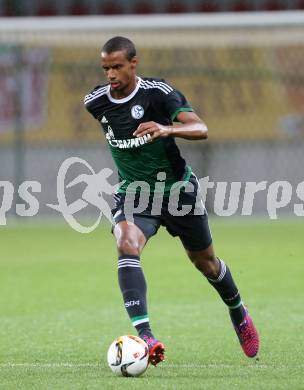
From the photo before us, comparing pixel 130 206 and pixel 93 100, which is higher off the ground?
pixel 93 100

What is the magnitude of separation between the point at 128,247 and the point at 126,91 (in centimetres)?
102

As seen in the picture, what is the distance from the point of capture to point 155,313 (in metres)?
9.59

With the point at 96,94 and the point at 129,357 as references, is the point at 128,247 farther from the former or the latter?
the point at 96,94

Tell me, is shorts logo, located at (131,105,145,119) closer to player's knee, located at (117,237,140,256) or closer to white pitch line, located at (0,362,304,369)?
player's knee, located at (117,237,140,256)

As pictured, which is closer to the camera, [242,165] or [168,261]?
[168,261]

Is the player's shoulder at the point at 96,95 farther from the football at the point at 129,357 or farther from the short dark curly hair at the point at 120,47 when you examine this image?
the football at the point at 129,357

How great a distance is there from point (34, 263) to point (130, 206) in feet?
24.2

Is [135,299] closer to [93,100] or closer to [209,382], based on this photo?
[209,382]

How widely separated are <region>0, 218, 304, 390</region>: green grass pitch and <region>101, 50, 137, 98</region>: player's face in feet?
5.69

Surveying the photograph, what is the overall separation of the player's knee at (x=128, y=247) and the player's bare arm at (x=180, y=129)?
68cm

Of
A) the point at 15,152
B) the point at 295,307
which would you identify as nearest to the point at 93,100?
the point at 295,307

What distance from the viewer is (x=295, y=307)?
9891 mm

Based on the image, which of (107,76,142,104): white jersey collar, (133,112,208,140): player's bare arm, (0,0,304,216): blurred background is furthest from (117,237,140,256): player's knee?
(0,0,304,216): blurred background

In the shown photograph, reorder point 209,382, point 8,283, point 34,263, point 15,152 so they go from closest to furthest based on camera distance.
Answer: point 209,382 → point 8,283 → point 34,263 → point 15,152
